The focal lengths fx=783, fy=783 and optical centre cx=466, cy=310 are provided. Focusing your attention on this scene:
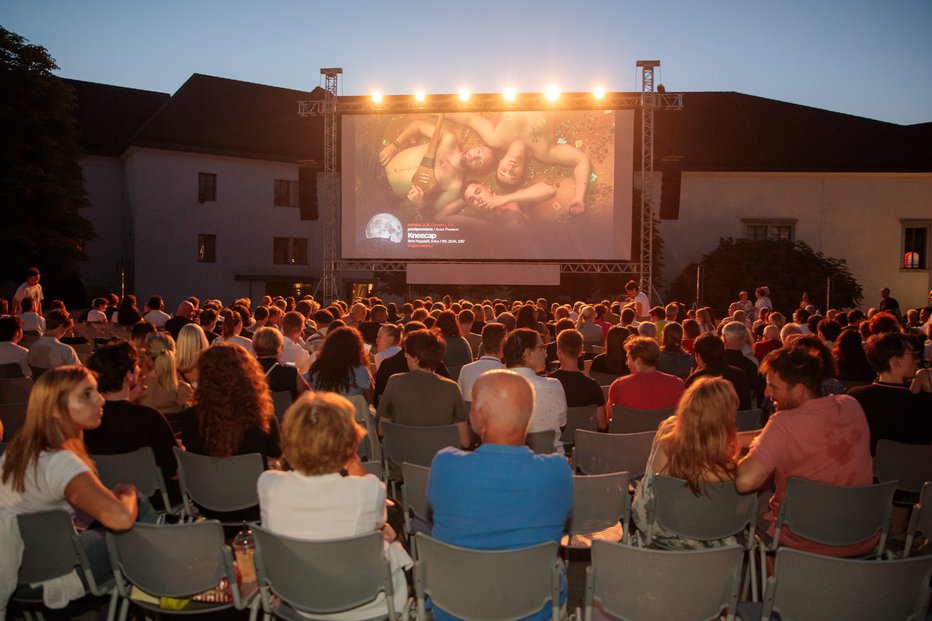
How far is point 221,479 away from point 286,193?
2853 centimetres

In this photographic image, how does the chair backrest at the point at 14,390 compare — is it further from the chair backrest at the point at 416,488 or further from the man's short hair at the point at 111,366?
the chair backrest at the point at 416,488

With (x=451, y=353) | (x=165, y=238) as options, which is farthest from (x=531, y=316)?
(x=165, y=238)

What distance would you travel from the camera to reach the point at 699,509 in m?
3.75

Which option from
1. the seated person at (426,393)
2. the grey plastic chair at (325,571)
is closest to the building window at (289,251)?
the seated person at (426,393)

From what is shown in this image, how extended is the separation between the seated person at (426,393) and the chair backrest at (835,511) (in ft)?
7.06

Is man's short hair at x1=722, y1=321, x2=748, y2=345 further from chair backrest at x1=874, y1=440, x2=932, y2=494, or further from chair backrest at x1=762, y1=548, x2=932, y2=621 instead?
chair backrest at x1=762, y1=548, x2=932, y2=621

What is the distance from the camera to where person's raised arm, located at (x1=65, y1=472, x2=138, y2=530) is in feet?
9.70

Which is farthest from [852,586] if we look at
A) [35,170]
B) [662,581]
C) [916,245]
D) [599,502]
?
[916,245]

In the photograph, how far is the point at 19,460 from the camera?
3104 mm

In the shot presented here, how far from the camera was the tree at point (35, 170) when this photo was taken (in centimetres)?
2414

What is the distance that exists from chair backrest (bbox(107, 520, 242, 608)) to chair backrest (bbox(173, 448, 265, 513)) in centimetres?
84

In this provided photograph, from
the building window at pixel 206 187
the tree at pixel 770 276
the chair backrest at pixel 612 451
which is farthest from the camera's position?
the building window at pixel 206 187

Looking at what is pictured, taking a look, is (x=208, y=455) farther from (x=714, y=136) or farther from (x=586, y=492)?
(x=714, y=136)

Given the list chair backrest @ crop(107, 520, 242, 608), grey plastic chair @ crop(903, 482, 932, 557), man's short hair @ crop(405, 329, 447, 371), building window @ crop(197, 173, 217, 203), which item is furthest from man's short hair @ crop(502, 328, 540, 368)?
building window @ crop(197, 173, 217, 203)
